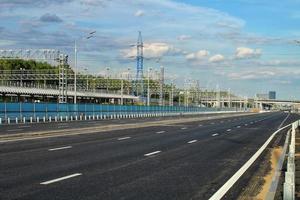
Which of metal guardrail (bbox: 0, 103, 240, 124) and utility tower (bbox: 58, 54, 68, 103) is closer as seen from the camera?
metal guardrail (bbox: 0, 103, 240, 124)

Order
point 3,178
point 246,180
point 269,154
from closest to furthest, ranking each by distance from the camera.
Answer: point 3,178 < point 246,180 < point 269,154

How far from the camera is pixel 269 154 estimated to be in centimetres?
2220

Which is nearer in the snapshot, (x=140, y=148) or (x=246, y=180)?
(x=246, y=180)

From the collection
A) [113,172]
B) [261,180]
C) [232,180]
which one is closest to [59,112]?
[113,172]

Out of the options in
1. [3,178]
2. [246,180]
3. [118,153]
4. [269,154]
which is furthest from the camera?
[269,154]

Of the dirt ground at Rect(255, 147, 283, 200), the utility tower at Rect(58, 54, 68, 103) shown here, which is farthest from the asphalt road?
the utility tower at Rect(58, 54, 68, 103)

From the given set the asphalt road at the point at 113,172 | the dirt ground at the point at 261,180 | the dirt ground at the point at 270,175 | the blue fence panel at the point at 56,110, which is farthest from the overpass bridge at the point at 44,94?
the dirt ground at the point at 261,180

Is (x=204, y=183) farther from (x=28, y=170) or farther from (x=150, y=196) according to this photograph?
(x=28, y=170)

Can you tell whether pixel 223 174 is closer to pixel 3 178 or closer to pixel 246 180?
pixel 246 180

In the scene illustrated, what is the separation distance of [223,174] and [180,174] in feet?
3.97

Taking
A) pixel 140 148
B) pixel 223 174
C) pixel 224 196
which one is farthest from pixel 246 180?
pixel 140 148

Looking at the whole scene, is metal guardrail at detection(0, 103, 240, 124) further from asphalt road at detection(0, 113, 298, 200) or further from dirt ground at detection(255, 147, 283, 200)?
dirt ground at detection(255, 147, 283, 200)

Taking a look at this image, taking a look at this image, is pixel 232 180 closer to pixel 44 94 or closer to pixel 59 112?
pixel 59 112

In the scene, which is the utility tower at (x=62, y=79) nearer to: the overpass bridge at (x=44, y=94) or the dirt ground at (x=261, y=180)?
the overpass bridge at (x=44, y=94)
